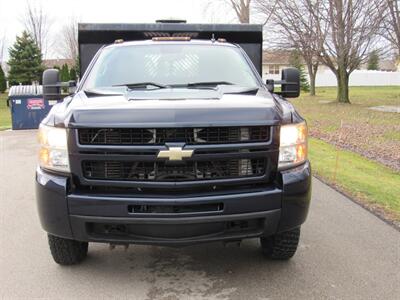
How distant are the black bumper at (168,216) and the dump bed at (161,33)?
4.18 metres

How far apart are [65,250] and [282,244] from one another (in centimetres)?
186

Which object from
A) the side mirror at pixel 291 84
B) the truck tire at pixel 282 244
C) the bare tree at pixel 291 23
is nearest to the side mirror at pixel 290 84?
the side mirror at pixel 291 84

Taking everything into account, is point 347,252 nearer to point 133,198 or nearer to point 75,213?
point 133,198

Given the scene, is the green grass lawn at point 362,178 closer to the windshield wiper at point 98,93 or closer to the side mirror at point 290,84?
the side mirror at point 290,84

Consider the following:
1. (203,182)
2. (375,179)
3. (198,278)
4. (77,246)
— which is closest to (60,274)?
(77,246)

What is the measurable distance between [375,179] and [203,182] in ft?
18.2

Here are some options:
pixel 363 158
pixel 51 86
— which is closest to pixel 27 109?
pixel 363 158

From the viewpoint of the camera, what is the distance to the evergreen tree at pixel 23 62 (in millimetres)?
44875

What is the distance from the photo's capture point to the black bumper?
3.62 m

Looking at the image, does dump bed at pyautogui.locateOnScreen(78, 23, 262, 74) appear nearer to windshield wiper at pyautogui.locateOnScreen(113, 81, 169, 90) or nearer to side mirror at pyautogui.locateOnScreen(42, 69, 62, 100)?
side mirror at pyautogui.locateOnScreen(42, 69, 62, 100)

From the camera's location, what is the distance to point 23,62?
44.8 m

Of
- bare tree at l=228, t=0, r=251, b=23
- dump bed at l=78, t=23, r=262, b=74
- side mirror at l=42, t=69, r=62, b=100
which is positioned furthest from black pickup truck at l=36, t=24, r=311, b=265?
bare tree at l=228, t=0, r=251, b=23

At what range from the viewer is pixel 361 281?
4105 millimetres

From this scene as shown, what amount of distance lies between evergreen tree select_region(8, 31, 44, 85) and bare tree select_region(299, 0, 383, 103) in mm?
27429
